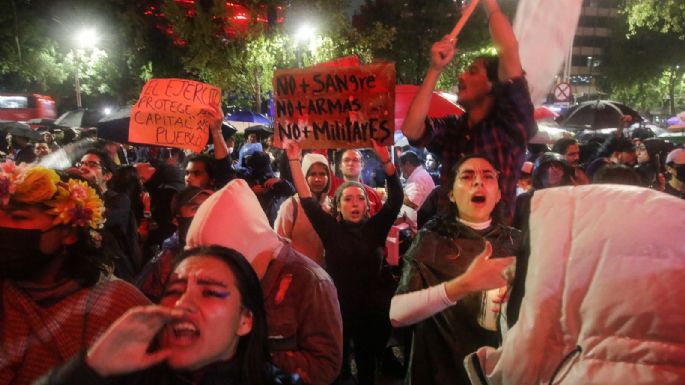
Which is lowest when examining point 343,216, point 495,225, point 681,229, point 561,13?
point 343,216

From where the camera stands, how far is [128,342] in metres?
1.68

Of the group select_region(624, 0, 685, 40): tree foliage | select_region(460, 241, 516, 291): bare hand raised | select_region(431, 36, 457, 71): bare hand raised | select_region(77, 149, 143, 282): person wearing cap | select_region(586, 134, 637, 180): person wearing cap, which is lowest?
select_region(77, 149, 143, 282): person wearing cap

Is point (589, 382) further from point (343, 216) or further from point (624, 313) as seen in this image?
point (343, 216)

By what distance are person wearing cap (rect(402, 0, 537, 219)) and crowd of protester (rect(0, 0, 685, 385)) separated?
1 centimetres

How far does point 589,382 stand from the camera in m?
1.15

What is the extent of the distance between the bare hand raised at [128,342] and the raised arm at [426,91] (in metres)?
2.36

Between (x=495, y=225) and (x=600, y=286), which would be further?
(x=495, y=225)

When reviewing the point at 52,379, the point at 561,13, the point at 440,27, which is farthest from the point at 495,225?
the point at 440,27

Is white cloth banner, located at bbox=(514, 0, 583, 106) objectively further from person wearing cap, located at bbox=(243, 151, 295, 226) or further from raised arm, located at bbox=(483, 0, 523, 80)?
person wearing cap, located at bbox=(243, 151, 295, 226)

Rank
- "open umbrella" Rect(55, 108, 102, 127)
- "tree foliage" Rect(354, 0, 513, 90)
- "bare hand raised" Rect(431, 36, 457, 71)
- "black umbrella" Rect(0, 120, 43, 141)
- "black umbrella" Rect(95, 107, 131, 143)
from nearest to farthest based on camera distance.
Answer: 1. "bare hand raised" Rect(431, 36, 457, 71)
2. "black umbrella" Rect(95, 107, 131, 143)
3. "black umbrella" Rect(0, 120, 43, 141)
4. "open umbrella" Rect(55, 108, 102, 127)
5. "tree foliage" Rect(354, 0, 513, 90)

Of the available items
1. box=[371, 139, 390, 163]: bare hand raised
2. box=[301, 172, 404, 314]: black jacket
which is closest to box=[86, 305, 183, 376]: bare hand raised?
box=[301, 172, 404, 314]: black jacket

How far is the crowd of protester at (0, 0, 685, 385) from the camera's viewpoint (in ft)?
3.72

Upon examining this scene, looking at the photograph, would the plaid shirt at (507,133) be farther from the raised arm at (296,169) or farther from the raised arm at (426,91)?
the raised arm at (296,169)

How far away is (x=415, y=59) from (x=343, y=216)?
30.2 m
